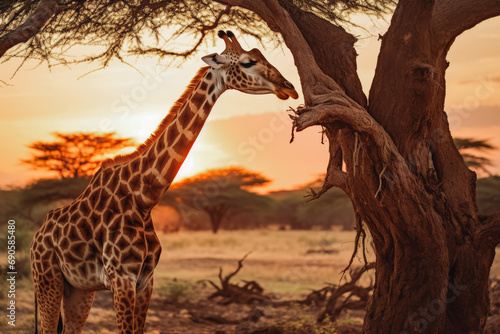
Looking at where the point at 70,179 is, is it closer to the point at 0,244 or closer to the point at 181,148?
the point at 0,244

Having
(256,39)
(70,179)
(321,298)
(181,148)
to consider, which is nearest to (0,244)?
(70,179)

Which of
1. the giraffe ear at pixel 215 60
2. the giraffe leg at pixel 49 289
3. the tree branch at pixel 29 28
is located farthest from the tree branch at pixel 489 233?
the tree branch at pixel 29 28

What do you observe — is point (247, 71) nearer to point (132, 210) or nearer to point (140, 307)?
point (132, 210)

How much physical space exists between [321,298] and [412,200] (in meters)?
4.91

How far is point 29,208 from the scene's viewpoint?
1289 cm

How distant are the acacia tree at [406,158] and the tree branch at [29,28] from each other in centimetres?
1

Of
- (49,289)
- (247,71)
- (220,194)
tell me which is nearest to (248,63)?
(247,71)

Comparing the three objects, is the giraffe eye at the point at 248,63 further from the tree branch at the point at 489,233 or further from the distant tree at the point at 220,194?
the distant tree at the point at 220,194

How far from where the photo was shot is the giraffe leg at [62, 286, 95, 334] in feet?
15.2

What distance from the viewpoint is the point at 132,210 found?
13.9 ft

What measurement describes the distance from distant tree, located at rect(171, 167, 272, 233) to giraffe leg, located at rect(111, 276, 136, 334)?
1049 cm

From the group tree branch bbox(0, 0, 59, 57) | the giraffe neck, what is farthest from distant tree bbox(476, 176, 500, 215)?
tree branch bbox(0, 0, 59, 57)

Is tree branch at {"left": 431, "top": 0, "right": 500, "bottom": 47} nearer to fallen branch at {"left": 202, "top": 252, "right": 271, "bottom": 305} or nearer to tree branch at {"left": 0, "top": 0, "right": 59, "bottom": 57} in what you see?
tree branch at {"left": 0, "top": 0, "right": 59, "bottom": 57}

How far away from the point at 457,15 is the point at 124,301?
3.42 m
